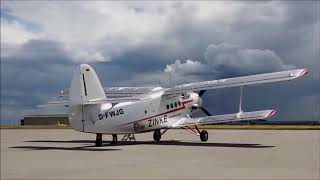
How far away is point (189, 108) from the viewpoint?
28953 millimetres

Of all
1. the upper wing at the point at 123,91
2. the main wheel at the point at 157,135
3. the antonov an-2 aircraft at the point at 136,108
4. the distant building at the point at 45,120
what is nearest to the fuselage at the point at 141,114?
the antonov an-2 aircraft at the point at 136,108

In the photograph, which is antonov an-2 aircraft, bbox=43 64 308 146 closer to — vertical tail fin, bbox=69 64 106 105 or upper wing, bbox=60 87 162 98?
vertical tail fin, bbox=69 64 106 105

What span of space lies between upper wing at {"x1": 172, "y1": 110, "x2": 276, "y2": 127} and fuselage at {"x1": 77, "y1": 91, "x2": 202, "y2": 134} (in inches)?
26.8

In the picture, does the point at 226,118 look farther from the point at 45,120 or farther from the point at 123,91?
the point at 45,120

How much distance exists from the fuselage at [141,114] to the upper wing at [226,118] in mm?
682

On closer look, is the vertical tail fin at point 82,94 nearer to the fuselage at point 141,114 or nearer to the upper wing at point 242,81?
the fuselage at point 141,114

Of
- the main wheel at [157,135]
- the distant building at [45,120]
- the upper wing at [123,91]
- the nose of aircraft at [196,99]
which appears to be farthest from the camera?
the distant building at [45,120]

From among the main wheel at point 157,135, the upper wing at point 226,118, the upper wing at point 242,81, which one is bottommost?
the main wheel at point 157,135

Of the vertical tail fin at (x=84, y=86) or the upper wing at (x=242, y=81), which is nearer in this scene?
the upper wing at (x=242, y=81)

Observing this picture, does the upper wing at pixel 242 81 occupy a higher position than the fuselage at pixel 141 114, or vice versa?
the upper wing at pixel 242 81

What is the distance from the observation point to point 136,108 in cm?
2489

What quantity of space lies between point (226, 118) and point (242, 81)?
245 centimetres

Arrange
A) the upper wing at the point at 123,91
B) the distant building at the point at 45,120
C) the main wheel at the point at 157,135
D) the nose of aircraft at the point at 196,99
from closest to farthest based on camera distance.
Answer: the main wheel at the point at 157,135 < the nose of aircraft at the point at 196,99 < the upper wing at the point at 123,91 < the distant building at the point at 45,120

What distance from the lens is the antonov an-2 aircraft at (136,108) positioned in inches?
912
